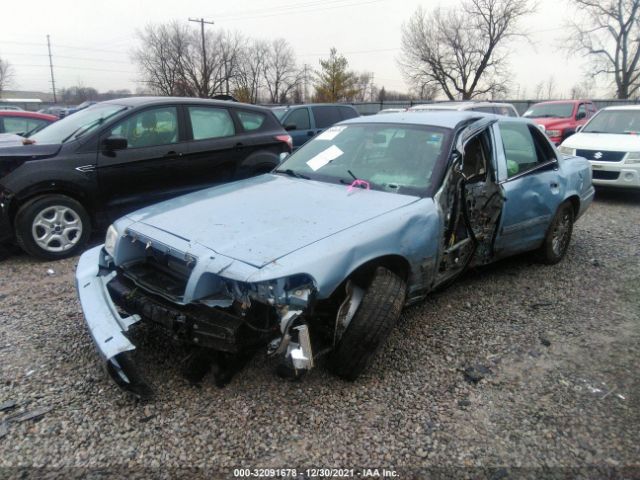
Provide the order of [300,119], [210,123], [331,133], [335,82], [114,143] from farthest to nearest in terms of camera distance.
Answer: [335,82] < [300,119] < [210,123] < [114,143] < [331,133]

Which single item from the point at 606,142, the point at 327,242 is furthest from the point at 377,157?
the point at 606,142

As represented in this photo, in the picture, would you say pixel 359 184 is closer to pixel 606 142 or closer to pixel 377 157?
pixel 377 157

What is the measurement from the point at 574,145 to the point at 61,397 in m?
9.22

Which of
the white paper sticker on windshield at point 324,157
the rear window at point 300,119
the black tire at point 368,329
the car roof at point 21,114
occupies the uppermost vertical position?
the car roof at point 21,114

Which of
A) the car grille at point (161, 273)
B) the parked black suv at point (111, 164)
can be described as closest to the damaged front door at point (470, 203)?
the car grille at point (161, 273)

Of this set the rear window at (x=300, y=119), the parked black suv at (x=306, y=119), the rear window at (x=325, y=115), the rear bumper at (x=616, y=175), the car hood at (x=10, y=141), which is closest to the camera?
the car hood at (x=10, y=141)

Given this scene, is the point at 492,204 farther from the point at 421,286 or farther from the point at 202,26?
the point at 202,26

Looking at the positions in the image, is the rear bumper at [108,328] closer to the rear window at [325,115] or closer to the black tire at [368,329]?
the black tire at [368,329]

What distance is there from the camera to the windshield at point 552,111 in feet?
44.7

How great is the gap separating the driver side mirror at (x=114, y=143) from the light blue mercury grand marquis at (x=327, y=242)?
1.93m

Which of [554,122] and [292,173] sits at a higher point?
[554,122]

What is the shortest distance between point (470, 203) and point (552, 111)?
12.4 metres

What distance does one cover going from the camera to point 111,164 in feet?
16.6

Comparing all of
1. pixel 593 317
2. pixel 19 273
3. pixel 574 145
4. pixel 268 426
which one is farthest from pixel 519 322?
pixel 574 145
